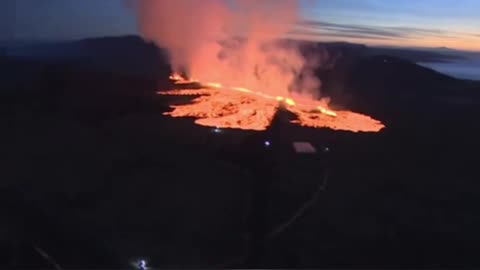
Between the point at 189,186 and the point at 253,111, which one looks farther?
the point at 253,111

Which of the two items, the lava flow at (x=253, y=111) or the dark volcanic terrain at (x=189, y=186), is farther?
the lava flow at (x=253, y=111)

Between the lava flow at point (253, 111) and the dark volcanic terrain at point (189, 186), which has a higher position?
the lava flow at point (253, 111)

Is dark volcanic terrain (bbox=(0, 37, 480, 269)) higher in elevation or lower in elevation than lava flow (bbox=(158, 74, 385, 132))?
lower

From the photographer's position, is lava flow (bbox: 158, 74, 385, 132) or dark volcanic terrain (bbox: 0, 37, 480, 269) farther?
lava flow (bbox: 158, 74, 385, 132)

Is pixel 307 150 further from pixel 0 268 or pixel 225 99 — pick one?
pixel 0 268

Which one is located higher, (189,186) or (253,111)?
(253,111)
